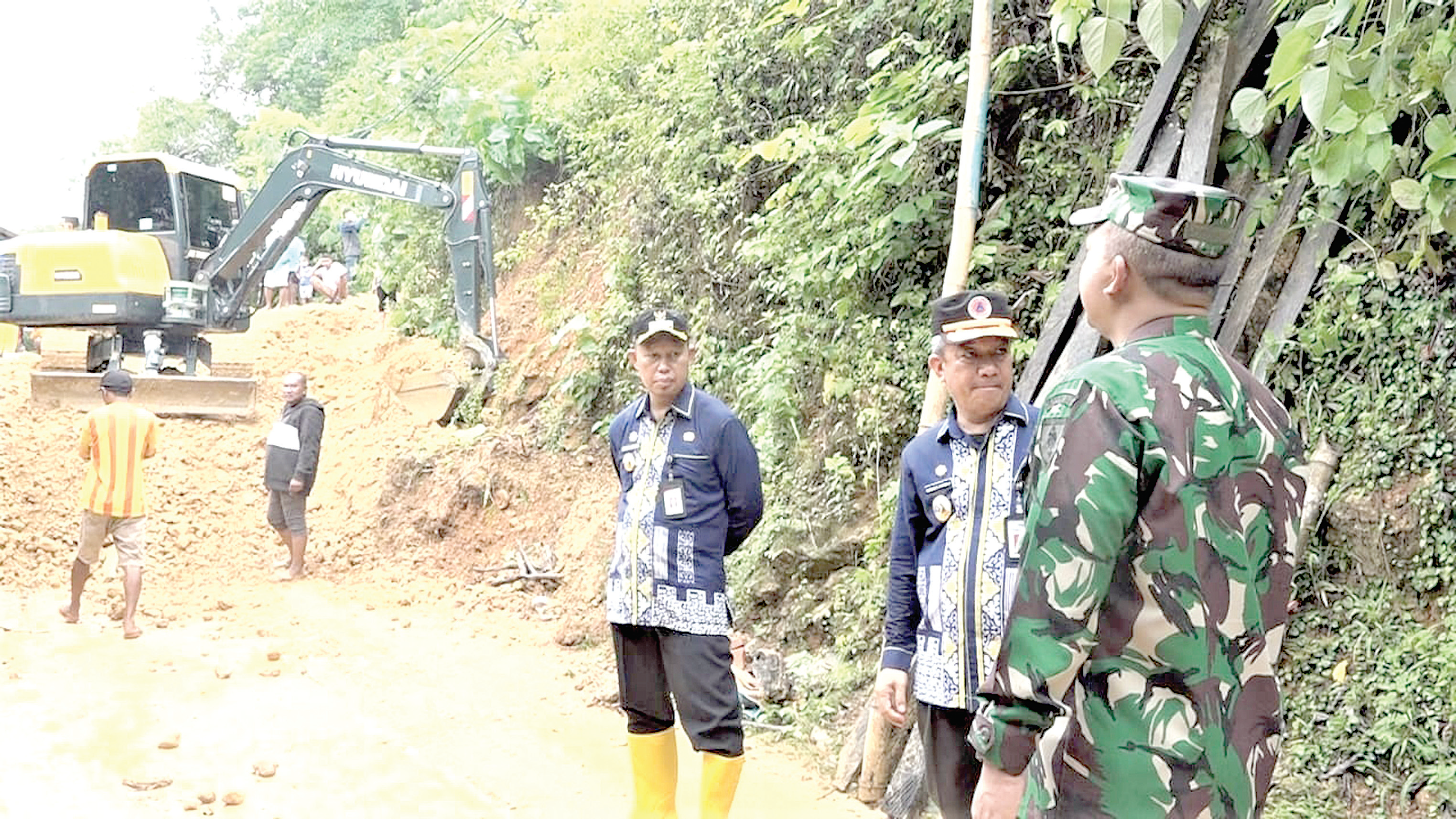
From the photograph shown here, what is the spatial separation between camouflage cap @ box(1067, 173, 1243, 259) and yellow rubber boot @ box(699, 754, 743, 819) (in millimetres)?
2650

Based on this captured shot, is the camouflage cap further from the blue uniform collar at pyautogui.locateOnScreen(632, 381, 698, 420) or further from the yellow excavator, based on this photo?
the yellow excavator

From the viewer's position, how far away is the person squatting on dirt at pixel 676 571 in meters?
4.23

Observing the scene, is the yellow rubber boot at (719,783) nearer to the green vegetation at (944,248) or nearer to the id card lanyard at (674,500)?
the id card lanyard at (674,500)

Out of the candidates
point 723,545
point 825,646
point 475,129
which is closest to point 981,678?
point 723,545

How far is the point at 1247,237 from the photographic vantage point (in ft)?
16.6

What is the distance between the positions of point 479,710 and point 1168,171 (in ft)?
14.4

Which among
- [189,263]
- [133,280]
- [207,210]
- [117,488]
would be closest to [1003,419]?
[117,488]

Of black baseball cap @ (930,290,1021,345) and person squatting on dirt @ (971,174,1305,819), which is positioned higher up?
black baseball cap @ (930,290,1021,345)

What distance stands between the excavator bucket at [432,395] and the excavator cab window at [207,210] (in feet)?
11.9

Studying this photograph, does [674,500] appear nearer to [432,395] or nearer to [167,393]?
[432,395]

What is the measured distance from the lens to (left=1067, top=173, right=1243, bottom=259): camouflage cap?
2.19m

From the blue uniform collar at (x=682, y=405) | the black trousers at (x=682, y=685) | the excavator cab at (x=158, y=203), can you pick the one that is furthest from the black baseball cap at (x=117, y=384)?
the excavator cab at (x=158, y=203)

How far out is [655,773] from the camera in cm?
441

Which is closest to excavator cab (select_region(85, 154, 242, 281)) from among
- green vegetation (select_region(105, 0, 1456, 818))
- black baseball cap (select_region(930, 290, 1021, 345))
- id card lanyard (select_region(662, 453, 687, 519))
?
green vegetation (select_region(105, 0, 1456, 818))
